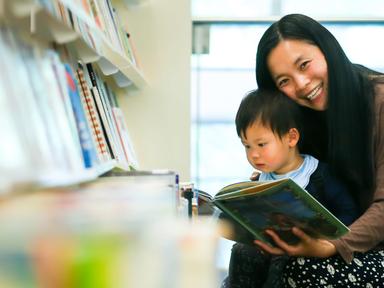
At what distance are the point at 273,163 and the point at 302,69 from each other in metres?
0.35

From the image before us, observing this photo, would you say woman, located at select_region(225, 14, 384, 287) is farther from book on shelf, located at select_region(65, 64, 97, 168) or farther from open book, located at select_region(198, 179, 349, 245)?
book on shelf, located at select_region(65, 64, 97, 168)

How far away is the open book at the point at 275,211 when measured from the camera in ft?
3.18

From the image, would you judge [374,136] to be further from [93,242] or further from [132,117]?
[132,117]

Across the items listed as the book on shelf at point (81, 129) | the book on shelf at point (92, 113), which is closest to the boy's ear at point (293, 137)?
the book on shelf at point (92, 113)

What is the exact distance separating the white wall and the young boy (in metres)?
0.85

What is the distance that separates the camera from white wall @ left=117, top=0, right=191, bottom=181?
235 centimetres

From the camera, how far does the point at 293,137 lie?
5.02 ft

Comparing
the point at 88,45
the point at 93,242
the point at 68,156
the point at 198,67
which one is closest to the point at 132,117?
the point at 198,67

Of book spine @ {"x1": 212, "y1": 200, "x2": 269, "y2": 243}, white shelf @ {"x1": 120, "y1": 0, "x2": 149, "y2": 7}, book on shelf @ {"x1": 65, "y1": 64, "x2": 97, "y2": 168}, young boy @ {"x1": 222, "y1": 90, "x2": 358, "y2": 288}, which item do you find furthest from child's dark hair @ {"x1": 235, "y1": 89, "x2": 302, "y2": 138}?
white shelf @ {"x1": 120, "y1": 0, "x2": 149, "y2": 7}

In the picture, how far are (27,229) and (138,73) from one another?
1.59 m

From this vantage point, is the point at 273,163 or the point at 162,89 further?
the point at 162,89

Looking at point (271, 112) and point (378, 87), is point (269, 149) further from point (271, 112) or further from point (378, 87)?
point (378, 87)

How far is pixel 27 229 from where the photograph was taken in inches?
17.1

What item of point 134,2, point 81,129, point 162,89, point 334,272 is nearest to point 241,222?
point 334,272
